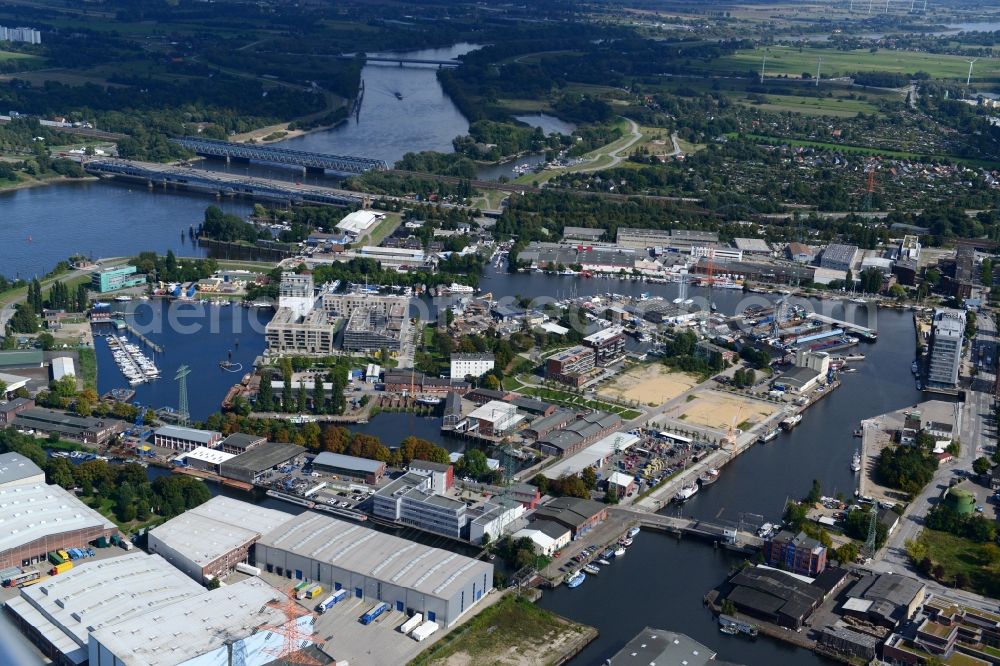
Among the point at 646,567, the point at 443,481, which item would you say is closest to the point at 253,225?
the point at 443,481

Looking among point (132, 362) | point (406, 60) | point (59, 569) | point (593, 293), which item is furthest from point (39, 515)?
point (406, 60)

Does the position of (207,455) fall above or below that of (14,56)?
below

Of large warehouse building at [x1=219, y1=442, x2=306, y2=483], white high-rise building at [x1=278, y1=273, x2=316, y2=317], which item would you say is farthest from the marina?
large warehouse building at [x1=219, y1=442, x2=306, y2=483]

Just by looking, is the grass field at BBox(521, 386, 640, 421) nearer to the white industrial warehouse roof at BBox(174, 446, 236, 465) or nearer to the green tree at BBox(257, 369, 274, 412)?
the green tree at BBox(257, 369, 274, 412)

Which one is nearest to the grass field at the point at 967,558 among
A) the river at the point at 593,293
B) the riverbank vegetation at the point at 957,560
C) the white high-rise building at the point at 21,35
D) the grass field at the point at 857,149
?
the riverbank vegetation at the point at 957,560

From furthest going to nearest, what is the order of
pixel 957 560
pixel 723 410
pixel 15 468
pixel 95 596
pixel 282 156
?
pixel 282 156 → pixel 723 410 → pixel 15 468 → pixel 957 560 → pixel 95 596

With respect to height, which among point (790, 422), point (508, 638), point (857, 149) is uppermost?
point (857, 149)

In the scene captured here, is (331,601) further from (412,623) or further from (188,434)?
(188,434)
